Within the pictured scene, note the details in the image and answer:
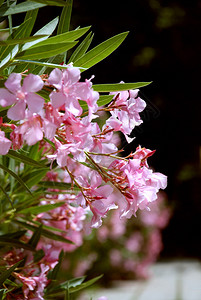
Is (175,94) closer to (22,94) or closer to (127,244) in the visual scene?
(127,244)

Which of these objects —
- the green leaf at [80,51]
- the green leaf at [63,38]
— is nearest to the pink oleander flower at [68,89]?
the green leaf at [63,38]

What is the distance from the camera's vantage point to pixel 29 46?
705 mm

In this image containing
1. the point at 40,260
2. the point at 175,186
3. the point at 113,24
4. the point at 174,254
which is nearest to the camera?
the point at 40,260

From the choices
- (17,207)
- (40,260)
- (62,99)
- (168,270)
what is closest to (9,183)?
(17,207)

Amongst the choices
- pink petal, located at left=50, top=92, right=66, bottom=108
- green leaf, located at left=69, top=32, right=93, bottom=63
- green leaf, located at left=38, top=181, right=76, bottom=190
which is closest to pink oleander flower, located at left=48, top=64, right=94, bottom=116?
pink petal, located at left=50, top=92, right=66, bottom=108

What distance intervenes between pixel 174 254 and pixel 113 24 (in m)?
3.39

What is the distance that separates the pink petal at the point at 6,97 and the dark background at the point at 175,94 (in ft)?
22.3

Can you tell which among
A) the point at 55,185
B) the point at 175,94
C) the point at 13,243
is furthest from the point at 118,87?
the point at 175,94

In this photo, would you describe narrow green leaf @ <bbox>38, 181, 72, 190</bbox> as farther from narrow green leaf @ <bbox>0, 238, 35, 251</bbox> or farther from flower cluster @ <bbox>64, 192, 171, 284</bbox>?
flower cluster @ <bbox>64, 192, 171, 284</bbox>

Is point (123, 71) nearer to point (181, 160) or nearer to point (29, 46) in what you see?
point (181, 160)

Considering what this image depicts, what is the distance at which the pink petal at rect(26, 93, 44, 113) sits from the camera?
1.90 ft

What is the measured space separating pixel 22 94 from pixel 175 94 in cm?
744

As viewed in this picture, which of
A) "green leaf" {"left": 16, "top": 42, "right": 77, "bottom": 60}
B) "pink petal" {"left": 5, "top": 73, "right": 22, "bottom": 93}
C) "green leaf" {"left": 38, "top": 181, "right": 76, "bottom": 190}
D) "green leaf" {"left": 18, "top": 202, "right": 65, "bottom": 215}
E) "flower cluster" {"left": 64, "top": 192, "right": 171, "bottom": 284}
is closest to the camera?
"pink petal" {"left": 5, "top": 73, "right": 22, "bottom": 93}

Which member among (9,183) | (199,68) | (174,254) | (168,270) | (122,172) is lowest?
(174,254)
